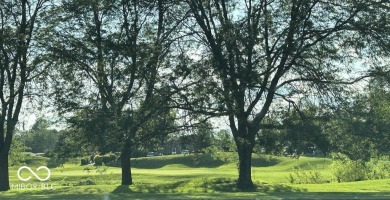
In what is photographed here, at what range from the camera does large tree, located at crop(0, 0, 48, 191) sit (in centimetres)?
2756

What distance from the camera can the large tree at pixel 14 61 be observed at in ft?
90.4

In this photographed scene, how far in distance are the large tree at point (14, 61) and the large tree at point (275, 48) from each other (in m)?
8.66

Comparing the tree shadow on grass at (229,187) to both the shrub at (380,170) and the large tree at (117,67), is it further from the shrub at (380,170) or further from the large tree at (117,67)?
the shrub at (380,170)

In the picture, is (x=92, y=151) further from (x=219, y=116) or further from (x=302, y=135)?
(x=302, y=135)

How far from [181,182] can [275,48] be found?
11.1m

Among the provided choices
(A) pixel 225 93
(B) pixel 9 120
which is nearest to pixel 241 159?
(A) pixel 225 93

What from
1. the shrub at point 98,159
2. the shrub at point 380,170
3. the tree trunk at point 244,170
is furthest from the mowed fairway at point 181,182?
the shrub at point 380,170

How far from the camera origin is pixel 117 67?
2366cm

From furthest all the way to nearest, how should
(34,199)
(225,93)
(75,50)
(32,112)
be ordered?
1. (32,112)
2. (75,50)
3. (225,93)
4. (34,199)

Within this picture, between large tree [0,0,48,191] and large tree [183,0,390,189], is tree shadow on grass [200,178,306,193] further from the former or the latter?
large tree [0,0,48,191]

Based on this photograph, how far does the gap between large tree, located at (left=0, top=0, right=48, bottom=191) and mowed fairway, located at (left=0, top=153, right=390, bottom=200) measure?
352 centimetres

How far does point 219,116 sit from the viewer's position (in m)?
23.6

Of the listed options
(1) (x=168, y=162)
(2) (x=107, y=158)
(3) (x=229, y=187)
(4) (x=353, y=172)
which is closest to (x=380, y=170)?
(4) (x=353, y=172)

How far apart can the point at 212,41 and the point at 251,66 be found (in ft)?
7.09
